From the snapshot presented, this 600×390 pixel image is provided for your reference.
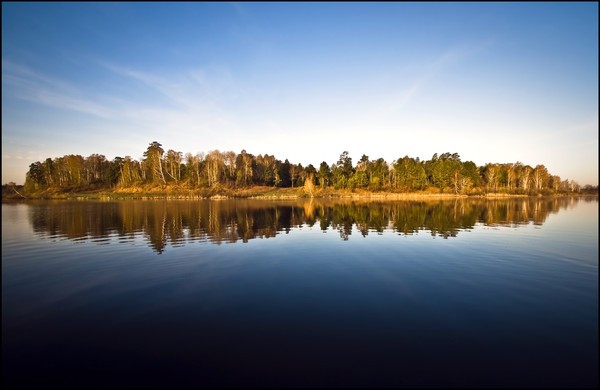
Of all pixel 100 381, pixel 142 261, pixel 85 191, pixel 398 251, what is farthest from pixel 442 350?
pixel 85 191

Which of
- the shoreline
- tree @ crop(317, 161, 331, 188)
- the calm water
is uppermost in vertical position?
tree @ crop(317, 161, 331, 188)

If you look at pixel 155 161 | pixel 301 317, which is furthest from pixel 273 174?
pixel 301 317

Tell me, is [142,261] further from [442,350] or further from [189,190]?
[189,190]

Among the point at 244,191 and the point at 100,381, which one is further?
the point at 244,191

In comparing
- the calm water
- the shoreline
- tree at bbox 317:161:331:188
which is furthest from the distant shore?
the calm water

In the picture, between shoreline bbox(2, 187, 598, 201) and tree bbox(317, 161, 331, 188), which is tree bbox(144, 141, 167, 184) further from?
tree bbox(317, 161, 331, 188)

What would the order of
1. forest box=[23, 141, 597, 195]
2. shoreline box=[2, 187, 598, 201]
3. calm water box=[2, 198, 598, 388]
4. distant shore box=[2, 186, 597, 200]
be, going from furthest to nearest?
forest box=[23, 141, 597, 195] → distant shore box=[2, 186, 597, 200] → shoreline box=[2, 187, 598, 201] → calm water box=[2, 198, 598, 388]

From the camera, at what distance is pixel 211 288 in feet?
52.8

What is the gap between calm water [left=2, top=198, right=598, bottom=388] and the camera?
8.67m

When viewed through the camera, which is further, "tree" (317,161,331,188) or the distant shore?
"tree" (317,161,331,188)

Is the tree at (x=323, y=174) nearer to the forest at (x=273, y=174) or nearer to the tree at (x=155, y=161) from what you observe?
the forest at (x=273, y=174)

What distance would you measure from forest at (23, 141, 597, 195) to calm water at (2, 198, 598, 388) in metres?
131

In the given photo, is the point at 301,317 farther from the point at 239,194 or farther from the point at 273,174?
the point at 273,174

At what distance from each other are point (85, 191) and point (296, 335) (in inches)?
7591
